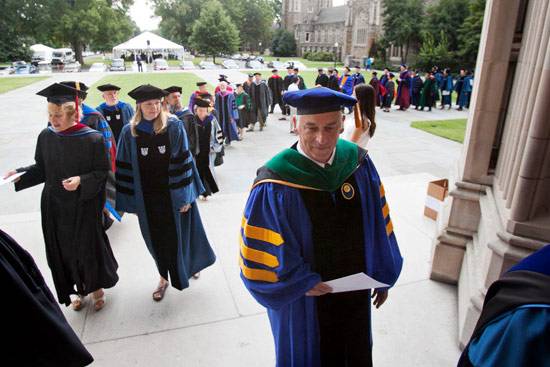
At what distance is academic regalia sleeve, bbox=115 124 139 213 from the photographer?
337 centimetres

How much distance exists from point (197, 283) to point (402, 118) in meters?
12.3

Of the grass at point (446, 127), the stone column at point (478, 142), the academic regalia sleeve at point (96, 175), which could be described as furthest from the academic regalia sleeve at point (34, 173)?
the grass at point (446, 127)

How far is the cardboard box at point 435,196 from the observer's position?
16.8 feet

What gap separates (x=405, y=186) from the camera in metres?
6.87

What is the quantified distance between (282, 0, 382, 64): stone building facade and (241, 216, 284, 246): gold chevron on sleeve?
50.8 meters

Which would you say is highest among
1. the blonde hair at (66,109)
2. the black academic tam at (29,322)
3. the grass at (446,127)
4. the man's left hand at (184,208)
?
the blonde hair at (66,109)

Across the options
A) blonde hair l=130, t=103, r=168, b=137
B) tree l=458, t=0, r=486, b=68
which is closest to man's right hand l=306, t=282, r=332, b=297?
blonde hair l=130, t=103, r=168, b=137

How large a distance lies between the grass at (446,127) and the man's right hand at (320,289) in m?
9.81

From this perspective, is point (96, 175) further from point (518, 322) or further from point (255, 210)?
point (518, 322)

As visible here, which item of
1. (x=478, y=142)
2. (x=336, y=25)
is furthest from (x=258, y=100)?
(x=336, y=25)

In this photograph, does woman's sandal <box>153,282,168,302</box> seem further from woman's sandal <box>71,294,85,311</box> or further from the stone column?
the stone column

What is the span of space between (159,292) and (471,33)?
3565 cm

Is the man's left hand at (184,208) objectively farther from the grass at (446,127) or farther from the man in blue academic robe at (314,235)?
the grass at (446,127)

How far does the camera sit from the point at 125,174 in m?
3.46
